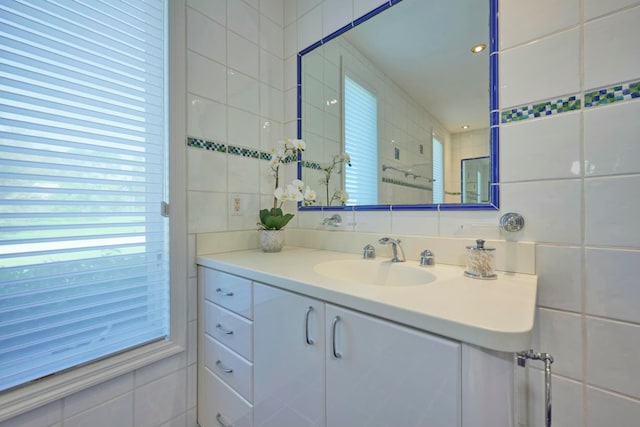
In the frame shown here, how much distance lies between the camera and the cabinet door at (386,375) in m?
0.48

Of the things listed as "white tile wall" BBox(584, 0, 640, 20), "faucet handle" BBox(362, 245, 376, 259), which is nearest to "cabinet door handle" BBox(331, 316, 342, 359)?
"faucet handle" BBox(362, 245, 376, 259)

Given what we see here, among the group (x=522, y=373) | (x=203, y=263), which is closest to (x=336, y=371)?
(x=522, y=373)

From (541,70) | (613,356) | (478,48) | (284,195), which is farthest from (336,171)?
(613,356)

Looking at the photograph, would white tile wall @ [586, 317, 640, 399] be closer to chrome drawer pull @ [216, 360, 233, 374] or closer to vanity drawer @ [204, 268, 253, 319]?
vanity drawer @ [204, 268, 253, 319]

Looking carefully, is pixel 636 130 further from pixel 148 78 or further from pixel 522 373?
pixel 148 78

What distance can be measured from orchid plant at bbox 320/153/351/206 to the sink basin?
14.7 inches

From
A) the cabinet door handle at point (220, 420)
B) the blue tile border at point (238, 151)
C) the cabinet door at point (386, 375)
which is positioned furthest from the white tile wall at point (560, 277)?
the cabinet door handle at point (220, 420)

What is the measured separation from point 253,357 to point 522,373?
864mm

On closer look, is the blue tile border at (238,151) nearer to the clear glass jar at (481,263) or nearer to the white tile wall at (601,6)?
the clear glass jar at (481,263)

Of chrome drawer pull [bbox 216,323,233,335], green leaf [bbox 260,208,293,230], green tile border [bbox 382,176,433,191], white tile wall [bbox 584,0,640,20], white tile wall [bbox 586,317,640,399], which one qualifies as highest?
white tile wall [bbox 584,0,640,20]

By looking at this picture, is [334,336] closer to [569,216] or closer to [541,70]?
[569,216]

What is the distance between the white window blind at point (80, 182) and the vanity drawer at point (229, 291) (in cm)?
18

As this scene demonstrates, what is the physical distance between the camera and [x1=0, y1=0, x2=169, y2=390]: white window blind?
771 millimetres

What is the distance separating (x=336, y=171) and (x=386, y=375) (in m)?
1.00
